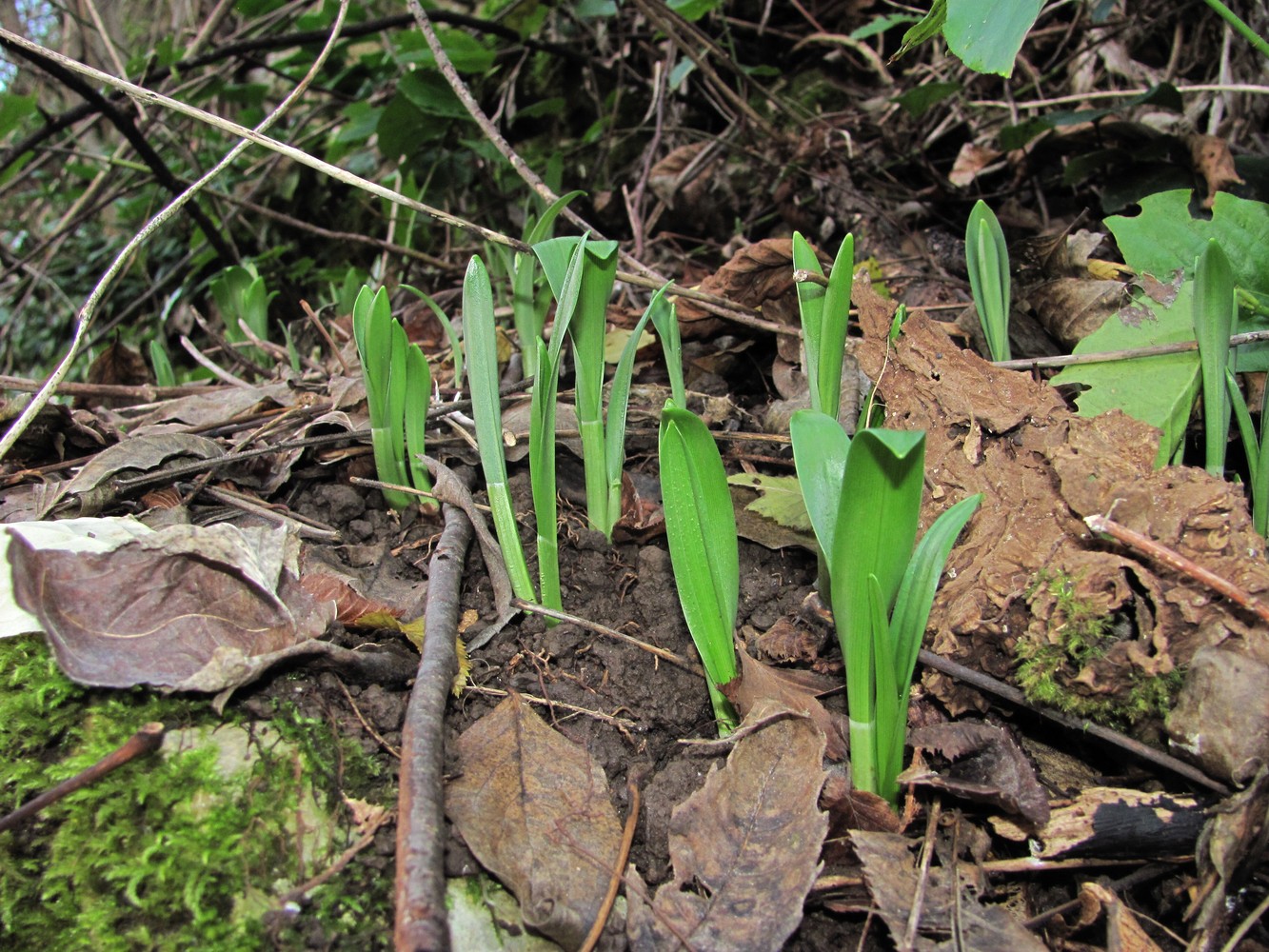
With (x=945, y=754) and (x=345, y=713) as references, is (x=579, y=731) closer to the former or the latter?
(x=345, y=713)

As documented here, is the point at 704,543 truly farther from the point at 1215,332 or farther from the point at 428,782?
the point at 1215,332

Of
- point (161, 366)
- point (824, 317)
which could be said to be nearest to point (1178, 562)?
point (824, 317)

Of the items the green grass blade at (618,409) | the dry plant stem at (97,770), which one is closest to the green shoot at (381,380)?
the green grass blade at (618,409)

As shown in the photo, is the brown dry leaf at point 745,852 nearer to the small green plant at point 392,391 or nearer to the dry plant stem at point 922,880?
the dry plant stem at point 922,880

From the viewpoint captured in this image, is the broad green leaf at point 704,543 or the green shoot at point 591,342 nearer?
the broad green leaf at point 704,543

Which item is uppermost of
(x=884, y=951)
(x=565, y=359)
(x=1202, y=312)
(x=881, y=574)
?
(x=1202, y=312)

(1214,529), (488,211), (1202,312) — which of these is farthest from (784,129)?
(1214,529)
